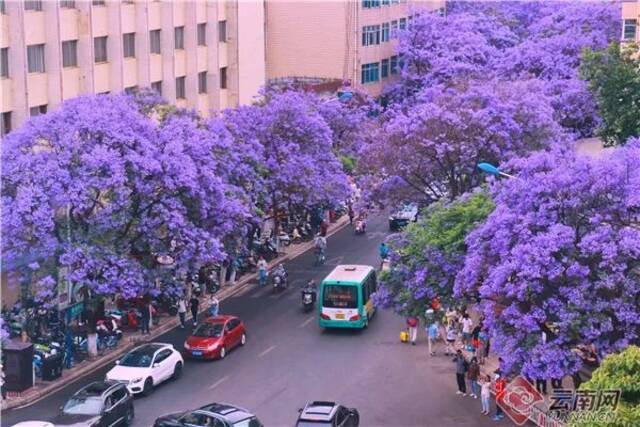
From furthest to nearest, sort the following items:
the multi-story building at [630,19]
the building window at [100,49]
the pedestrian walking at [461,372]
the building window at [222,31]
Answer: the multi-story building at [630,19]
the building window at [222,31]
the building window at [100,49]
the pedestrian walking at [461,372]

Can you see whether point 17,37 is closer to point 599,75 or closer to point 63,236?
point 63,236

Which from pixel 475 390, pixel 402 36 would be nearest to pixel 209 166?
pixel 475 390

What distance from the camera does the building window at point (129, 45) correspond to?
5103cm

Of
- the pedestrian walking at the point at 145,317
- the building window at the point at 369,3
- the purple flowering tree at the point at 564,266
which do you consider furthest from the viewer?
the building window at the point at 369,3

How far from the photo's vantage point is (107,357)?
37781 mm

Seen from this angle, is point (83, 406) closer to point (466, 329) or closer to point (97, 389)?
point (97, 389)

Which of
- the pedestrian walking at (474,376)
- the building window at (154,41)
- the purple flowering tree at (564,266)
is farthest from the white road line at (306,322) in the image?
the building window at (154,41)

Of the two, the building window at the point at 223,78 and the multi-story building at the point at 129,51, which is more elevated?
the multi-story building at the point at 129,51

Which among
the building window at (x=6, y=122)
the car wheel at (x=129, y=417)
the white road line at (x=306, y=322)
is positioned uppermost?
the building window at (x=6, y=122)

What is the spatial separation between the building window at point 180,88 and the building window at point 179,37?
5.19ft

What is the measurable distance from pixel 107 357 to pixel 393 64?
5056 centimetres

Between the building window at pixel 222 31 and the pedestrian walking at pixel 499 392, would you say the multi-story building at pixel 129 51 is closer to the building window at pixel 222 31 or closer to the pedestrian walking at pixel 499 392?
the building window at pixel 222 31

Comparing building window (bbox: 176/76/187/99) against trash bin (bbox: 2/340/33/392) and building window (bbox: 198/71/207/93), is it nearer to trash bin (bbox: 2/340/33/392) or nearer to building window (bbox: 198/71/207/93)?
building window (bbox: 198/71/207/93)

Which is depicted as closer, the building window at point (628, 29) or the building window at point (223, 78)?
the building window at point (223, 78)
